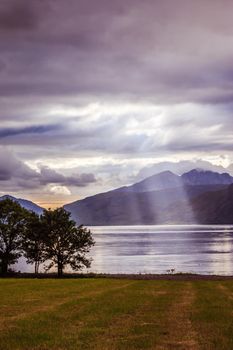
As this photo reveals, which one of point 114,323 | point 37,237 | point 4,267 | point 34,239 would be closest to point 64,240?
point 37,237

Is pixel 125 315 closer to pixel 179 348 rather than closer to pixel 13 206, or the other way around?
pixel 179 348

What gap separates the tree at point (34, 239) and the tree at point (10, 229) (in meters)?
1.28

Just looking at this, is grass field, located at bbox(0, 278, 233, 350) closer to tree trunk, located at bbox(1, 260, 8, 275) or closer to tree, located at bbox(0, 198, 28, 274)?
tree trunk, located at bbox(1, 260, 8, 275)

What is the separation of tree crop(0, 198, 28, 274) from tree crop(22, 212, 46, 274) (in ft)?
4.21

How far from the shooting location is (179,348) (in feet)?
63.5

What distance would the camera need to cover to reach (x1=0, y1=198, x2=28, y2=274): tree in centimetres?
10306

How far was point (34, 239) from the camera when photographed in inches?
4114

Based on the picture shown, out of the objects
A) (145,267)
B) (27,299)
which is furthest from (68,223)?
(27,299)

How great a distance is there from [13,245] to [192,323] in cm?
8336

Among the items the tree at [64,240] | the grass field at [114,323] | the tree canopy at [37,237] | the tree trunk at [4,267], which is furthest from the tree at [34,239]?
the grass field at [114,323]

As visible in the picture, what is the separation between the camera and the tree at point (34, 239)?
10394cm

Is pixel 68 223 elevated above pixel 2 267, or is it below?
above

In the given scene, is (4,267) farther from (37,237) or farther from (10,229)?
(37,237)

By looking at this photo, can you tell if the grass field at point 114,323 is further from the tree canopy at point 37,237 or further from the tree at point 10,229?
the tree at point 10,229
